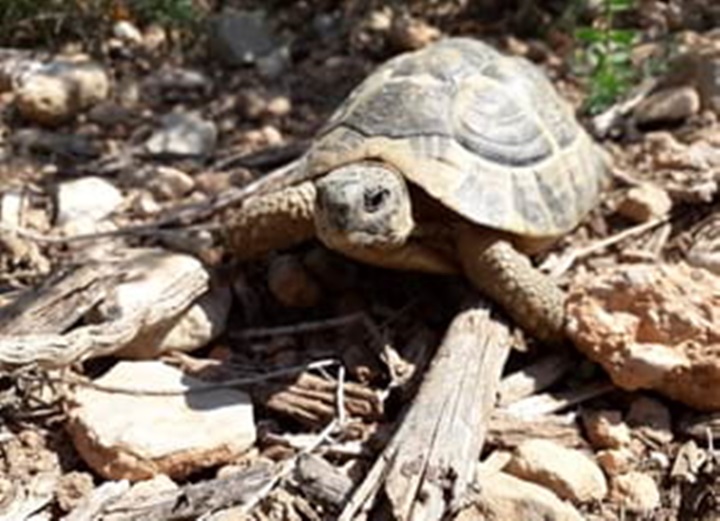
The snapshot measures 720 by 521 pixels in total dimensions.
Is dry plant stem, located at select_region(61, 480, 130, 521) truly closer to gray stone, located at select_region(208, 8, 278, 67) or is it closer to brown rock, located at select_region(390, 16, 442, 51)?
gray stone, located at select_region(208, 8, 278, 67)

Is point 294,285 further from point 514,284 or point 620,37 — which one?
point 620,37

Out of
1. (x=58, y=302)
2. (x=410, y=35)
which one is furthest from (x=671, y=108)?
(x=58, y=302)

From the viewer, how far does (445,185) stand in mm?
2898

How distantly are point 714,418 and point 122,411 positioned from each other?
5.01 ft

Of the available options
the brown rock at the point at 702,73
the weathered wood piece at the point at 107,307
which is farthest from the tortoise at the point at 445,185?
the brown rock at the point at 702,73

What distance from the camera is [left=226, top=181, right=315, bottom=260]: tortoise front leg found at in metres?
3.05

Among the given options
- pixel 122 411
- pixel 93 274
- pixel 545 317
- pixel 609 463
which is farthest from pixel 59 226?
pixel 609 463

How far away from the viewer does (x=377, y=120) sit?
3027mm

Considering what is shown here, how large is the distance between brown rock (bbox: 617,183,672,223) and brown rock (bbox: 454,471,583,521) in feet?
4.30

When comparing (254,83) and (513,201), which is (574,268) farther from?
(254,83)

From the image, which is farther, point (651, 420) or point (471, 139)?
point (471, 139)

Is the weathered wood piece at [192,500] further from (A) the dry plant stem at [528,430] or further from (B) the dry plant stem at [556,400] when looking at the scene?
(B) the dry plant stem at [556,400]

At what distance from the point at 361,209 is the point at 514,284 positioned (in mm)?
517

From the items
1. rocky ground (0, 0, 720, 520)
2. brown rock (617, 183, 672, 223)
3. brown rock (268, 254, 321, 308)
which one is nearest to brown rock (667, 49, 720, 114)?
rocky ground (0, 0, 720, 520)
